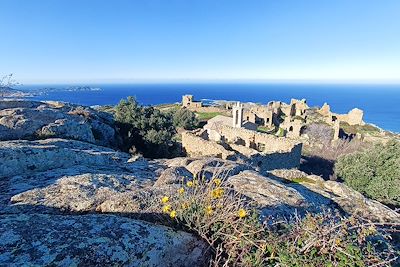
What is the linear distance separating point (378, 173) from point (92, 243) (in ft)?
62.2

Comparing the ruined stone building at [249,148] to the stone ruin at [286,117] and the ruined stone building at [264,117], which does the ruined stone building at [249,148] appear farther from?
the ruined stone building at [264,117]

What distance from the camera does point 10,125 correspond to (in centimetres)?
944

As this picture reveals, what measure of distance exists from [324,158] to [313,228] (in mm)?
37954

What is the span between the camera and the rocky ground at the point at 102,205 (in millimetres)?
2334

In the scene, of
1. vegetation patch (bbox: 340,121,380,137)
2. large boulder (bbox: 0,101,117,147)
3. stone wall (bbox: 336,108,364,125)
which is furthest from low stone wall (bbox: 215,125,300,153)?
stone wall (bbox: 336,108,364,125)

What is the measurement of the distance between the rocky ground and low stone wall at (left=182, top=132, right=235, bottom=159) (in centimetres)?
748

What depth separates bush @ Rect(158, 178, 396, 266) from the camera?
240cm

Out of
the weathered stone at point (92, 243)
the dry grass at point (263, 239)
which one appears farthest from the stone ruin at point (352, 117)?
the weathered stone at point (92, 243)

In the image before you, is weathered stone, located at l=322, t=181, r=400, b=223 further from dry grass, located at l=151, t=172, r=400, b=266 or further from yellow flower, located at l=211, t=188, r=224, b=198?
yellow flower, located at l=211, t=188, r=224, b=198

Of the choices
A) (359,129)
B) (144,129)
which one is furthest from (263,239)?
(359,129)

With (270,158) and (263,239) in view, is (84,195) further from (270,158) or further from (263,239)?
(270,158)

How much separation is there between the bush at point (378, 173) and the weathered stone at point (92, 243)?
17.0 m

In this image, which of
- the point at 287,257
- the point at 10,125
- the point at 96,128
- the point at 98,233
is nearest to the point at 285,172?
the point at 287,257

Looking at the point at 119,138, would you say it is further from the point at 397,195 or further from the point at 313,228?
the point at 397,195
